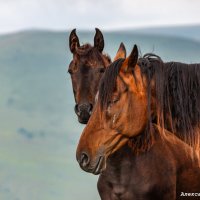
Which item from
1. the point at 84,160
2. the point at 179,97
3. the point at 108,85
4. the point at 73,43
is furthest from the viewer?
the point at 73,43

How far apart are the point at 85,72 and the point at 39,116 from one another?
93.6 ft

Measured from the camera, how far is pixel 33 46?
1592 inches

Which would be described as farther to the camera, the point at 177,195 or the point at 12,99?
the point at 12,99

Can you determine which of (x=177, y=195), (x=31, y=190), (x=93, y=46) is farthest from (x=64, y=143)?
(x=177, y=195)

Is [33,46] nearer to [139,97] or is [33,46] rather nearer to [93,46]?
[93,46]

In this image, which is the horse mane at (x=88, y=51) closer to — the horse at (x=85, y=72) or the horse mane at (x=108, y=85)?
the horse at (x=85, y=72)

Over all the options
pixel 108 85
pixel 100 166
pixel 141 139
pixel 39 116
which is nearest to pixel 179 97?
pixel 141 139

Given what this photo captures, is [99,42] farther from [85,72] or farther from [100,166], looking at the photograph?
[100,166]

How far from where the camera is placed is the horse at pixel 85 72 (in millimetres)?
10164

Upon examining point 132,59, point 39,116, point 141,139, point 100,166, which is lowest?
point 100,166

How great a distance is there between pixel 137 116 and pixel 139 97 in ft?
0.48

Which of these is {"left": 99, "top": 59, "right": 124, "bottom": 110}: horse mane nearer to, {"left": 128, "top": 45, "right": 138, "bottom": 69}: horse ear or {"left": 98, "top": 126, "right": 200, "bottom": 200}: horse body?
{"left": 128, "top": 45, "right": 138, "bottom": 69}: horse ear

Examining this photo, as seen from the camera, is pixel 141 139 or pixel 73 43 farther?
pixel 73 43

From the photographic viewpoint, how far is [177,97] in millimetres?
8086
